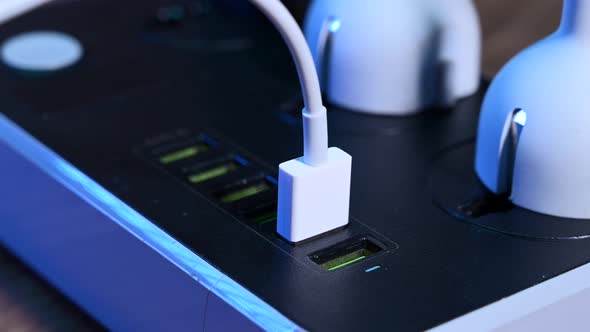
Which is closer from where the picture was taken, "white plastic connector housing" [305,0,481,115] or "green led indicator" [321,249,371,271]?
"green led indicator" [321,249,371,271]

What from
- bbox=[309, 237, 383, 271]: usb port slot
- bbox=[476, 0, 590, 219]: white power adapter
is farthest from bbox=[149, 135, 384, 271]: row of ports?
bbox=[476, 0, 590, 219]: white power adapter

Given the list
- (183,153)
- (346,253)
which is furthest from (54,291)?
(346,253)

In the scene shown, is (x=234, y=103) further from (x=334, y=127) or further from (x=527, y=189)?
(x=527, y=189)

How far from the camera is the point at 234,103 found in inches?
34.4

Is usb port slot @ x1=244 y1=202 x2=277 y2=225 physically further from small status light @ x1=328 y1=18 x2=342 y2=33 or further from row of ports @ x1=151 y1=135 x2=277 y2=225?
small status light @ x1=328 y1=18 x2=342 y2=33

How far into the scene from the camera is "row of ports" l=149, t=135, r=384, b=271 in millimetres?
659

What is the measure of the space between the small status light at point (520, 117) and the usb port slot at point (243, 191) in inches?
7.1

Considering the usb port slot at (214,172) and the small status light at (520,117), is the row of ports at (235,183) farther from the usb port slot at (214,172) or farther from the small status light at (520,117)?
the small status light at (520,117)

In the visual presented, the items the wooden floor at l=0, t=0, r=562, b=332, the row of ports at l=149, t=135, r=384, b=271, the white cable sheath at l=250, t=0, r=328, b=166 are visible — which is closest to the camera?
the white cable sheath at l=250, t=0, r=328, b=166

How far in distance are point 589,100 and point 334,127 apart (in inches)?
9.1

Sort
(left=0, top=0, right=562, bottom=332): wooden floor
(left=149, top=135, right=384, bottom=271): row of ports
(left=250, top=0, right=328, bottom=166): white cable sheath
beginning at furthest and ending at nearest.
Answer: (left=0, top=0, right=562, bottom=332): wooden floor → (left=149, top=135, right=384, bottom=271): row of ports → (left=250, top=0, right=328, bottom=166): white cable sheath

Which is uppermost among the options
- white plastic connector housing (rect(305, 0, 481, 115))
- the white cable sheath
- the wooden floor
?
the white cable sheath

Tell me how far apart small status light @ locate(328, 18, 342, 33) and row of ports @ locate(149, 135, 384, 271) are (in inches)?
5.2

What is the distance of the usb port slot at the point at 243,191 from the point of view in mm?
729
